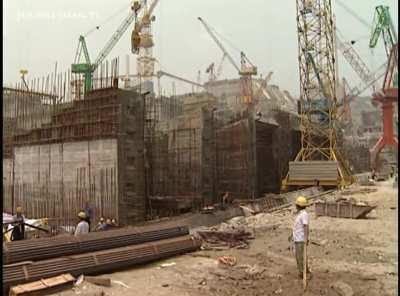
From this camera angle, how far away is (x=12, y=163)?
20547 millimetres

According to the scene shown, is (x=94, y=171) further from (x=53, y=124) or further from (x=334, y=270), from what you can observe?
(x=334, y=270)

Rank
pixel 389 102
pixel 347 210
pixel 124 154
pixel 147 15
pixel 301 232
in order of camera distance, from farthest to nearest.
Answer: pixel 147 15, pixel 124 154, pixel 347 210, pixel 301 232, pixel 389 102

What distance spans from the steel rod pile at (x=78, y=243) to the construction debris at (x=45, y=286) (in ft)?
1.85

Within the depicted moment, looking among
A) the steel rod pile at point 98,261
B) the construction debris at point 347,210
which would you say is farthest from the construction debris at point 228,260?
the construction debris at point 347,210

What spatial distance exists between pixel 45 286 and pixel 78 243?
133cm

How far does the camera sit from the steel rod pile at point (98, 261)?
19.3 feet

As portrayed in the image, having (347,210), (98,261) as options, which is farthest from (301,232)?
(347,210)

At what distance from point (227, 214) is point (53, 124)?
8.73 metres

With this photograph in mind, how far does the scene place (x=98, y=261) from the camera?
6766mm

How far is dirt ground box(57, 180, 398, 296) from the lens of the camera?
6105mm

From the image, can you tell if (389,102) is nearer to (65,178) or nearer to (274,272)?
(274,272)

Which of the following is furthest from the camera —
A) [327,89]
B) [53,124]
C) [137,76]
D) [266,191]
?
[137,76]

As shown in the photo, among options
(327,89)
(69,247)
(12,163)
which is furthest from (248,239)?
(327,89)

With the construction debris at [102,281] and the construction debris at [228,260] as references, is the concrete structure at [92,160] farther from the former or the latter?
the construction debris at [102,281]
